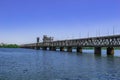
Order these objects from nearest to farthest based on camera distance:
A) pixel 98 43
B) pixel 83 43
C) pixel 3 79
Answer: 1. pixel 3 79
2. pixel 98 43
3. pixel 83 43

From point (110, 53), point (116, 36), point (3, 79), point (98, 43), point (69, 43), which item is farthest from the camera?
point (69, 43)

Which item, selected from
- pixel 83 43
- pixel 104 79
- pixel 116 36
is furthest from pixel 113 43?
pixel 104 79

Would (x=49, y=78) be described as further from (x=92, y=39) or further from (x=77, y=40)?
(x=77, y=40)

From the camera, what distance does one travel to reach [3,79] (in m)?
32.3

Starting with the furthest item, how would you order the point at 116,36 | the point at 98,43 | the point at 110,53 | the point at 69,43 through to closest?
1. the point at 69,43
2. the point at 98,43
3. the point at 110,53
4. the point at 116,36

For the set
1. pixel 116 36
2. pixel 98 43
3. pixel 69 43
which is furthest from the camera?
pixel 69 43

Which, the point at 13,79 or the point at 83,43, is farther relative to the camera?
the point at 83,43

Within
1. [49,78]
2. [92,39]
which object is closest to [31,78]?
[49,78]

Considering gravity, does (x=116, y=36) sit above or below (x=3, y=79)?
above

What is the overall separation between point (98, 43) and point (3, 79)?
104 metres

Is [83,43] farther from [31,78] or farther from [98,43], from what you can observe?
[31,78]

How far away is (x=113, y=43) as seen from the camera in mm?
117562

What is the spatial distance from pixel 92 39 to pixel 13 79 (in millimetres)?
110390

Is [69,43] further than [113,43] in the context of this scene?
Yes
